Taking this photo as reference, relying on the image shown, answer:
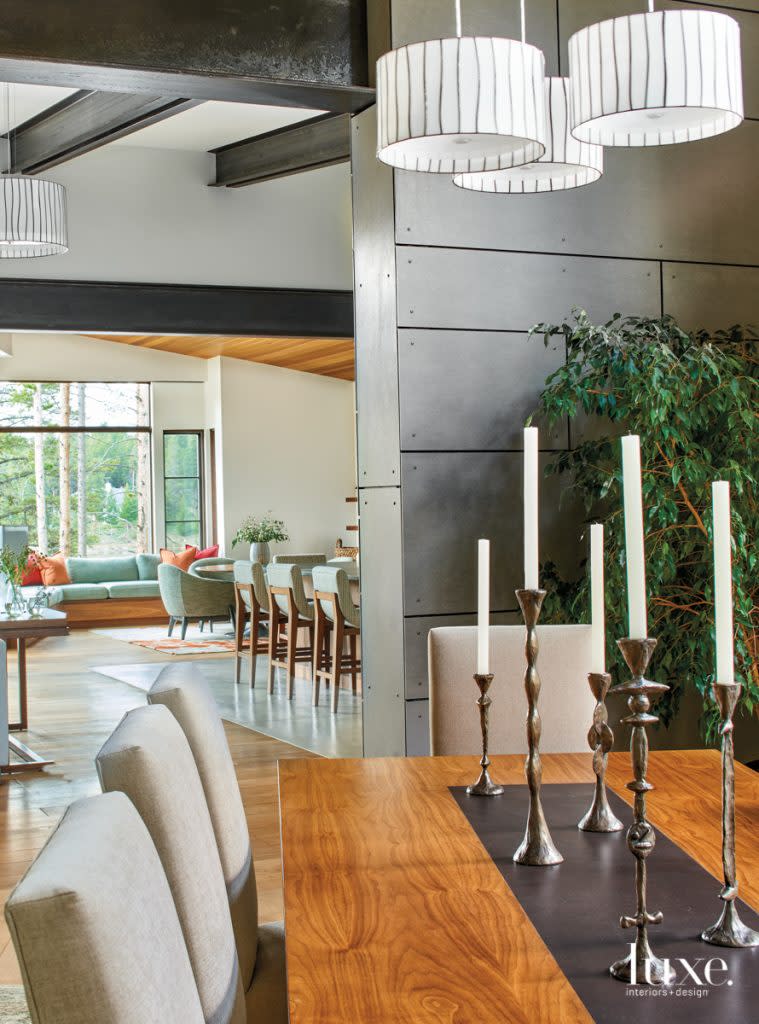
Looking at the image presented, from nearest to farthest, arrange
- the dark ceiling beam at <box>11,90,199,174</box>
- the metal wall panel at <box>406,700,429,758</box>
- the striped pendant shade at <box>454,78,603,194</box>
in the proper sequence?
the striped pendant shade at <box>454,78,603,194</box>, the metal wall panel at <box>406,700,429,758</box>, the dark ceiling beam at <box>11,90,199,174</box>

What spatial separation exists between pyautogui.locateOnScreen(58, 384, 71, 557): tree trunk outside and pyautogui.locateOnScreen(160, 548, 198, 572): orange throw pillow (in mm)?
1738

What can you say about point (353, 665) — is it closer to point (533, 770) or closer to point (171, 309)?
point (171, 309)

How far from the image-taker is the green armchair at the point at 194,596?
39.6 feet

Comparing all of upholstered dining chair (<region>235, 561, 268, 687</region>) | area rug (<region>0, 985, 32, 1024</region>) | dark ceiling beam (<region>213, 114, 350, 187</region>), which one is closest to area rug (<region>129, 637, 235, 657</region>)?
upholstered dining chair (<region>235, 561, 268, 687</region>)

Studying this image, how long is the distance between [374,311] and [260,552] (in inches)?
353

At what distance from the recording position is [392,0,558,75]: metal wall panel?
427cm

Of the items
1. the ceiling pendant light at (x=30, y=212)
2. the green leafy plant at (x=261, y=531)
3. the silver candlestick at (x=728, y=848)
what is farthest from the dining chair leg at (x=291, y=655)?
the silver candlestick at (x=728, y=848)

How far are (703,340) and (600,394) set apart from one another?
88 cm

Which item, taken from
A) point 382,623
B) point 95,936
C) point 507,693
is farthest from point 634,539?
point 382,623

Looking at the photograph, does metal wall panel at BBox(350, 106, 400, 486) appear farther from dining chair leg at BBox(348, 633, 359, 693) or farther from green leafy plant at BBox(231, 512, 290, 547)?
green leafy plant at BBox(231, 512, 290, 547)

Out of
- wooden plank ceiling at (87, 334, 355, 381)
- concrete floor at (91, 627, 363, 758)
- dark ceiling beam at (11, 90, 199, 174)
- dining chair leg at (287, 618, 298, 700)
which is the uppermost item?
dark ceiling beam at (11, 90, 199, 174)

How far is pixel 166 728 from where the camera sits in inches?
64.5

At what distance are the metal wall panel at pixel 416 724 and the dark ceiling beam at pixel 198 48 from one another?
2.36m

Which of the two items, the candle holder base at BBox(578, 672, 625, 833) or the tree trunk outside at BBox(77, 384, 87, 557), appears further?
the tree trunk outside at BBox(77, 384, 87, 557)
